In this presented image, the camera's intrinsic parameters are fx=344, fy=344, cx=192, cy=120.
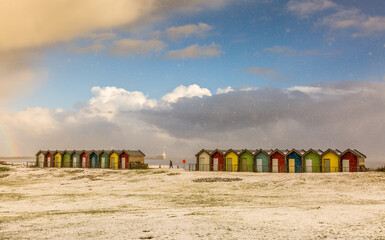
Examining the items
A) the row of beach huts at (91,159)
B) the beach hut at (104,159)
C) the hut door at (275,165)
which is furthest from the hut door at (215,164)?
the beach hut at (104,159)

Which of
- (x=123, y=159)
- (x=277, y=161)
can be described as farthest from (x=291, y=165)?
(x=123, y=159)

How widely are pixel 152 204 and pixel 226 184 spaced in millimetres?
14915

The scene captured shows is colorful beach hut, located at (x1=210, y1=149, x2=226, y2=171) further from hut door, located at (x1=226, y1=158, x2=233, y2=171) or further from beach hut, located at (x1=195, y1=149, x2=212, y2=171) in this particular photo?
hut door, located at (x1=226, y1=158, x2=233, y2=171)

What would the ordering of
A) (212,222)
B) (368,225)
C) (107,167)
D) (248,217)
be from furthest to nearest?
(107,167), (248,217), (212,222), (368,225)

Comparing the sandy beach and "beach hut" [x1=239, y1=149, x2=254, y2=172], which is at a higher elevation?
"beach hut" [x1=239, y1=149, x2=254, y2=172]

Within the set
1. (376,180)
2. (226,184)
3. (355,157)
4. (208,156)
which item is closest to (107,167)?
(208,156)

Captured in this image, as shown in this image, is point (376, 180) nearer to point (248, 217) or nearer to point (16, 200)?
point (248, 217)

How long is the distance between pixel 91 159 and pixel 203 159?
28904 mm

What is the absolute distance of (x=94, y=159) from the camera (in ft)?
255

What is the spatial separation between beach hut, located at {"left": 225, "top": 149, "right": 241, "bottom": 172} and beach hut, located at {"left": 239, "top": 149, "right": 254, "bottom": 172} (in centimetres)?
81

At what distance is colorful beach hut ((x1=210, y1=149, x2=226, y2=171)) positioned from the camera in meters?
62.3

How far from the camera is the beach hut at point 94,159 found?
→ 7706 cm

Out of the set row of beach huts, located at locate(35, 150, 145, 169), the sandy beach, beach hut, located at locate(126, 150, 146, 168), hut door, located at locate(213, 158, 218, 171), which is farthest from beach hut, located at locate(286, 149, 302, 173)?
beach hut, located at locate(126, 150, 146, 168)

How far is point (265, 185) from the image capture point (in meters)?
37.8
